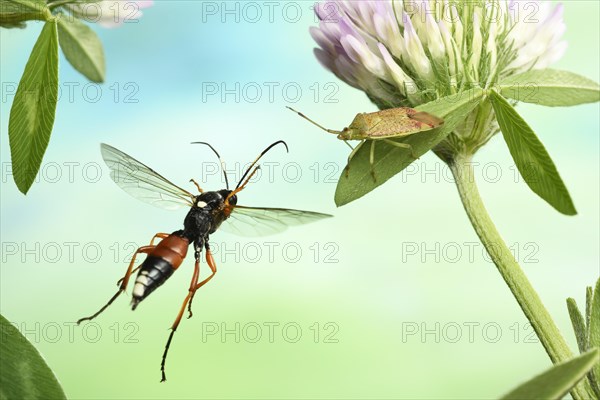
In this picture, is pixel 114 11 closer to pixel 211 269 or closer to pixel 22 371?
pixel 211 269

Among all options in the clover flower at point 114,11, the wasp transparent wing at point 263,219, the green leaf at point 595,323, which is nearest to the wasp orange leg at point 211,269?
the wasp transparent wing at point 263,219

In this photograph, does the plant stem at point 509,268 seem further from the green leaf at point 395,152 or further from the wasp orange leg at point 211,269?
the wasp orange leg at point 211,269

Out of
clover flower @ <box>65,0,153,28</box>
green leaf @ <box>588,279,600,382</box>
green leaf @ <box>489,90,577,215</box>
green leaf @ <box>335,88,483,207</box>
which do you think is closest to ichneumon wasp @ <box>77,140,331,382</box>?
green leaf @ <box>335,88,483,207</box>

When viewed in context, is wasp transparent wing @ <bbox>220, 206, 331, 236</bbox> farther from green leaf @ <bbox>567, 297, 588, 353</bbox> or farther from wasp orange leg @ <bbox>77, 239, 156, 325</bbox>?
green leaf @ <bbox>567, 297, 588, 353</bbox>

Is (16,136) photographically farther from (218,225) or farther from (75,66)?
(218,225)

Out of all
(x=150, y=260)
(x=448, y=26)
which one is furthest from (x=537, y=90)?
(x=150, y=260)

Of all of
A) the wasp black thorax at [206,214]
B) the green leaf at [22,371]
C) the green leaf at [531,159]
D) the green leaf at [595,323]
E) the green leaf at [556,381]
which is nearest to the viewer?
the green leaf at [556,381]
